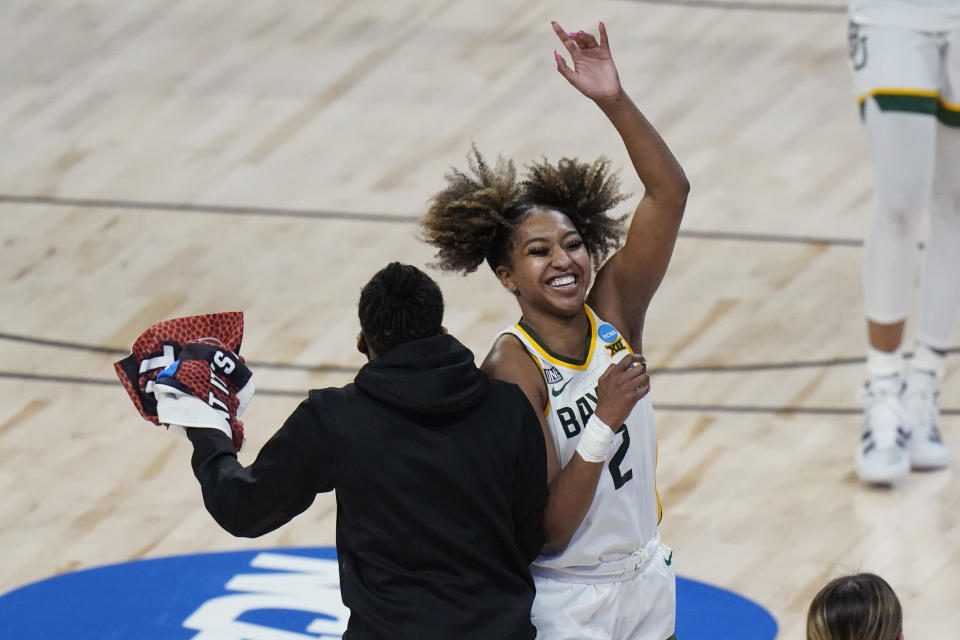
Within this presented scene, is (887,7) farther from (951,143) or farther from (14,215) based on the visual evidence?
(14,215)

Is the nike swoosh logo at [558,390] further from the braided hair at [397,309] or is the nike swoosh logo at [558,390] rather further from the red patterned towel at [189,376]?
the red patterned towel at [189,376]

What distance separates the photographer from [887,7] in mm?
4852

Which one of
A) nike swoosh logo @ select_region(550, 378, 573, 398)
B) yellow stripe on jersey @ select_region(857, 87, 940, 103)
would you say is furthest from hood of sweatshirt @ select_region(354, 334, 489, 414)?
yellow stripe on jersey @ select_region(857, 87, 940, 103)

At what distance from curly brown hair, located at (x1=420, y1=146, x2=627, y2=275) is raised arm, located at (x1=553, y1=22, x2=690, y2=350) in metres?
0.09

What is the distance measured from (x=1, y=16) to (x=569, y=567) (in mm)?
6364

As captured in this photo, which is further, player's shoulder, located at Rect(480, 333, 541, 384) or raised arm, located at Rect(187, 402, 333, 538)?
player's shoulder, located at Rect(480, 333, 541, 384)

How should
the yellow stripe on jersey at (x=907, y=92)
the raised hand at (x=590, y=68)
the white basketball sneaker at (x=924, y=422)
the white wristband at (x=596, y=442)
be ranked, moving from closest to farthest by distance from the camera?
the white wristband at (x=596, y=442) → the raised hand at (x=590, y=68) → the yellow stripe on jersey at (x=907, y=92) → the white basketball sneaker at (x=924, y=422)

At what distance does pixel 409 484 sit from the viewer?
2.77m

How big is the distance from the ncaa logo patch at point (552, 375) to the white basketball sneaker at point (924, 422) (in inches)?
90.4

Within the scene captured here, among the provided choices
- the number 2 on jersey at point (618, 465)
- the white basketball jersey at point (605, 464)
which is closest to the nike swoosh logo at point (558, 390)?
the white basketball jersey at point (605, 464)

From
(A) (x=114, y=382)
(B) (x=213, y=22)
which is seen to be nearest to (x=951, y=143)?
(A) (x=114, y=382)

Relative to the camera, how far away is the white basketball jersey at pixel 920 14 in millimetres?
4809

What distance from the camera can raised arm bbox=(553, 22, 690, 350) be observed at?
316 cm

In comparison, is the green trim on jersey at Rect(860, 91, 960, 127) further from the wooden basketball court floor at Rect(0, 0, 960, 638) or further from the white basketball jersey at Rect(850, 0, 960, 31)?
the wooden basketball court floor at Rect(0, 0, 960, 638)
